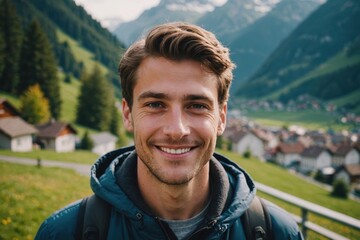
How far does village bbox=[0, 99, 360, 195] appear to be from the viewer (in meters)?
44.1

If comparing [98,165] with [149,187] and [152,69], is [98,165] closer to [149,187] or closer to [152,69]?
[149,187]

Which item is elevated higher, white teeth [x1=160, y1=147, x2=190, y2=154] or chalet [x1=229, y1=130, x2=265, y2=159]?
white teeth [x1=160, y1=147, x2=190, y2=154]

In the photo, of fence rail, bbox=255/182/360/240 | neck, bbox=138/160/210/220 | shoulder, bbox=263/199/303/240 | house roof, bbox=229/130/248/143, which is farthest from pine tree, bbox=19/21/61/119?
shoulder, bbox=263/199/303/240

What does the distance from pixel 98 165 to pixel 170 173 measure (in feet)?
2.90

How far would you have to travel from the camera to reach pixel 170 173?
2910 millimetres

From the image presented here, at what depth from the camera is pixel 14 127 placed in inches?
1678

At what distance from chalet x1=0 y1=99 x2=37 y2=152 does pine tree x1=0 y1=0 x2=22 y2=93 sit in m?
12.9

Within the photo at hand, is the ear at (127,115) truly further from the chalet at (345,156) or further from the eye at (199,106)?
the chalet at (345,156)

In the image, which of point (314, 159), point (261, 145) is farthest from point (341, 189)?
point (261, 145)

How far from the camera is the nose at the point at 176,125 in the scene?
2.86 metres

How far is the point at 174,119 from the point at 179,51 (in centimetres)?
64

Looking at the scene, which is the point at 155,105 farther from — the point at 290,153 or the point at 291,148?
the point at 291,148

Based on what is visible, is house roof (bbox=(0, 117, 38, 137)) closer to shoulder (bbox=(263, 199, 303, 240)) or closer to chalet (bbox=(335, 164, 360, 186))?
shoulder (bbox=(263, 199, 303, 240))

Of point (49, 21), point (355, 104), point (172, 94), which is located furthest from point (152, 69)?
point (355, 104)
